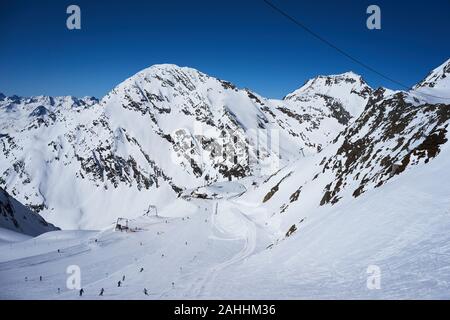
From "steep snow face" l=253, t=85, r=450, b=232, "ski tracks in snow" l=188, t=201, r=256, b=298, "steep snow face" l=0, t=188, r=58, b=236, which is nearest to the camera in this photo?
"ski tracks in snow" l=188, t=201, r=256, b=298

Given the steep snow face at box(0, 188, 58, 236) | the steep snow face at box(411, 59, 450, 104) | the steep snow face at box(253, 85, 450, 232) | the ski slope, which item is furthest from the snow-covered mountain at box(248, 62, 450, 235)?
the steep snow face at box(0, 188, 58, 236)

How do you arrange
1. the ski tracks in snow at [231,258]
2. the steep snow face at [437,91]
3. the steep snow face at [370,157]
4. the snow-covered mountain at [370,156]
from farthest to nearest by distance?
the steep snow face at [437,91] → the snow-covered mountain at [370,156] → the steep snow face at [370,157] → the ski tracks in snow at [231,258]

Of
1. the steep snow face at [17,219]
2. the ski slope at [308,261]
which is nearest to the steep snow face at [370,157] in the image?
the ski slope at [308,261]

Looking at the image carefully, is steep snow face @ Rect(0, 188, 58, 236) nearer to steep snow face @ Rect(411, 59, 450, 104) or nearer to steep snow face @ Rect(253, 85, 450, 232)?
steep snow face @ Rect(253, 85, 450, 232)

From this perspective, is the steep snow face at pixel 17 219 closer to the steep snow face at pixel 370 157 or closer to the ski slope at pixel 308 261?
the ski slope at pixel 308 261

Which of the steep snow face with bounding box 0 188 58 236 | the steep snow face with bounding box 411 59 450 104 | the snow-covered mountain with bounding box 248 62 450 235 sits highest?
the steep snow face with bounding box 411 59 450 104

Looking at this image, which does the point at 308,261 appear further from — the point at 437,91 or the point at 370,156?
the point at 437,91

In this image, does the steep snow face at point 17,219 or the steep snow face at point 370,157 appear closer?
the steep snow face at point 370,157

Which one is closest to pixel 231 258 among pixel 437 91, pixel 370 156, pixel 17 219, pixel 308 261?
pixel 308 261

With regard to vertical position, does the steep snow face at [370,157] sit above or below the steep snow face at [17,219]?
below
